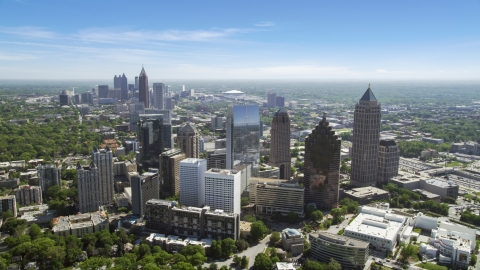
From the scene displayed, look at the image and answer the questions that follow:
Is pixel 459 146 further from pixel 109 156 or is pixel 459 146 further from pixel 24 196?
pixel 24 196

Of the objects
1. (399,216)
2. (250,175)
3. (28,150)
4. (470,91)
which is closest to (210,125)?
(28,150)

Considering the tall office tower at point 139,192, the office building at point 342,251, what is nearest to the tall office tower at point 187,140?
the tall office tower at point 139,192

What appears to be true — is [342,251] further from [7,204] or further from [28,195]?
[28,195]

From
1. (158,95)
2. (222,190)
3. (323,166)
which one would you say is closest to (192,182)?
(222,190)

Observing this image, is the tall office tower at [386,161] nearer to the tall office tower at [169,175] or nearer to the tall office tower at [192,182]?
the tall office tower at [192,182]

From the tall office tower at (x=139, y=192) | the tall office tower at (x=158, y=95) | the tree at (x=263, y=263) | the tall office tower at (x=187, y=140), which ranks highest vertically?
the tall office tower at (x=158, y=95)

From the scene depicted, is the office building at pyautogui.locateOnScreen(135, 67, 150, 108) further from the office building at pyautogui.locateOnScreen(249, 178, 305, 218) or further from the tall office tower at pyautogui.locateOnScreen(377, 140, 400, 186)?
the office building at pyautogui.locateOnScreen(249, 178, 305, 218)
